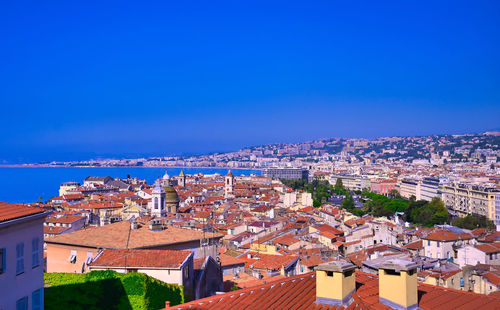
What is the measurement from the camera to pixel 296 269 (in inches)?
615

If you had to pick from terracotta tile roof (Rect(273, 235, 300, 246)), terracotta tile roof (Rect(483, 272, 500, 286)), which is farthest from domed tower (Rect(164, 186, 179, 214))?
terracotta tile roof (Rect(483, 272, 500, 286))

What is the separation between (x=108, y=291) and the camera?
25.8 feet

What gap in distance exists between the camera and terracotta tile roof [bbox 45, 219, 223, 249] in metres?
11.0

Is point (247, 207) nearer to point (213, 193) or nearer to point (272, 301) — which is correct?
point (213, 193)

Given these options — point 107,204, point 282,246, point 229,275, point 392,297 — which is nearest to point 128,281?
point 392,297

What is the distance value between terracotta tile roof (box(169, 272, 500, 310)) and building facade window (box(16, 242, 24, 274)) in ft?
10.1

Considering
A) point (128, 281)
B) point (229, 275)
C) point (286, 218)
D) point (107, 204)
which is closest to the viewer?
point (128, 281)

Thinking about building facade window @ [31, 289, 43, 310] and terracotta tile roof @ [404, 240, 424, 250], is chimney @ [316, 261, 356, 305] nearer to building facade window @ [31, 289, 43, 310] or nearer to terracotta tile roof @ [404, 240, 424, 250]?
building facade window @ [31, 289, 43, 310]

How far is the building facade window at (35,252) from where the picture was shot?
21.6 feet

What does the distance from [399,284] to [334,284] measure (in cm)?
53

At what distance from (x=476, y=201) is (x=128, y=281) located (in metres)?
50.9

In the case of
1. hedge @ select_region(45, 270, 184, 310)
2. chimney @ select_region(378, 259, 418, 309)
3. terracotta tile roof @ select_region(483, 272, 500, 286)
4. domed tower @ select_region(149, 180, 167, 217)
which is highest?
chimney @ select_region(378, 259, 418, 309)

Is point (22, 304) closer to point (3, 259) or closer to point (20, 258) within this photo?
point (20, 258)

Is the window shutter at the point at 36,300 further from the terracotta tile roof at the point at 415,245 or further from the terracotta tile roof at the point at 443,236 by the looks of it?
the terracotta tile roof at the point at 443,236
